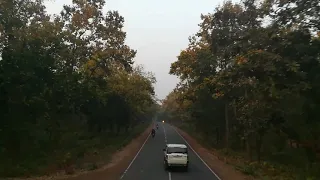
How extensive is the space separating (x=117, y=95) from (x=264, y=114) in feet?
90.6

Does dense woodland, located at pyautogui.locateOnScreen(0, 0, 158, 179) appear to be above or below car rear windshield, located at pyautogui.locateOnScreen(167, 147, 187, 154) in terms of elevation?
above

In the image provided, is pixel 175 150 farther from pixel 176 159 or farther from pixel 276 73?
pixel 276 73

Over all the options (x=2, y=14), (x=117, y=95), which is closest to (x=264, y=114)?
(x=2, y=14)

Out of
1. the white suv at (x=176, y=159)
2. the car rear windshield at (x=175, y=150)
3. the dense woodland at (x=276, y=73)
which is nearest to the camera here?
the dense woodland at (x=276, y=73)

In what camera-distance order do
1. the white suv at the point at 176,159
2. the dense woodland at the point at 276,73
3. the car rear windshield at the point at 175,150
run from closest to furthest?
the dense woodland at the point at 276,73
the white suv at the point at 176,159
the car rear windshield at the point at 175,150

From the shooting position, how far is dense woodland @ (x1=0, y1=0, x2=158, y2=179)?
2511 cm

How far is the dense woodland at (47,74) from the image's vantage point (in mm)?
25109

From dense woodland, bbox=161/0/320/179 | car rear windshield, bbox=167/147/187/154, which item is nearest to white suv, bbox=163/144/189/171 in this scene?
car rear windshield, bbox=167/147/187/154

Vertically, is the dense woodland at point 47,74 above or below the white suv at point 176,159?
Answer: above

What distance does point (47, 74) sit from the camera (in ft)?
93.6

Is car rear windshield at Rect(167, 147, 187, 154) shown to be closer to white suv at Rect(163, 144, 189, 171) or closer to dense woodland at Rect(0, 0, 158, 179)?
white suv at Rect(163, 144, 189, 171)

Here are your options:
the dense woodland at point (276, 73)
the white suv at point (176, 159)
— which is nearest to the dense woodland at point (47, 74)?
the white suv at point (176, 159)

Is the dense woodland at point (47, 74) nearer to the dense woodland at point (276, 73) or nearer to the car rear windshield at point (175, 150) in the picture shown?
the car rear windshield at point (175, 150)

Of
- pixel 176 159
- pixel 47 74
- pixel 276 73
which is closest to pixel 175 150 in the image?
pixel 176 159
